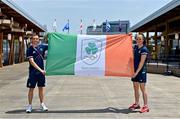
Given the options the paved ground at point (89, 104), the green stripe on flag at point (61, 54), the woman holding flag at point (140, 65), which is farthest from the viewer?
the green stripe on flag at point (61, 54)

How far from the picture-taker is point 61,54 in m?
11.5

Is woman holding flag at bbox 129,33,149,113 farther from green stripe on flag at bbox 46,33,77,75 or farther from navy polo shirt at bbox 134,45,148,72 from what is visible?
green stripe on flag at bbox 46,33,77,75

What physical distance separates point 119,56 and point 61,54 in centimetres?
147

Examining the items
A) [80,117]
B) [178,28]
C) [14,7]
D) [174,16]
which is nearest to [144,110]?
[80,117]

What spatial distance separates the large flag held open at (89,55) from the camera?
449 inches

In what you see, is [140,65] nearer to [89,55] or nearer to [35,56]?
[89,55]

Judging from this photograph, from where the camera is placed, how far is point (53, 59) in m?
11.4

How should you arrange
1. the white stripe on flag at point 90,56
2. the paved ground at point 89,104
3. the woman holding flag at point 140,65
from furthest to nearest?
the white stripe on flag at point 90,56
the woman holding flag at point 140,65
the paved ground at point 89,104

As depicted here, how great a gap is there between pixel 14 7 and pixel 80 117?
2230 cm

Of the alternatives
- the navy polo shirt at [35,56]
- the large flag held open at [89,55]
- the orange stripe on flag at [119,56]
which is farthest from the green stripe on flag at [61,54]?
the orange stripe on flag at [119,56]

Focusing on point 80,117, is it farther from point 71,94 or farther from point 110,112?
point 71,94

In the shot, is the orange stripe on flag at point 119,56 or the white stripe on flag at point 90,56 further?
the white stripe on flag at point 90,56

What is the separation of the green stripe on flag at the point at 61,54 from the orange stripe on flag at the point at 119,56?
34.8 inches

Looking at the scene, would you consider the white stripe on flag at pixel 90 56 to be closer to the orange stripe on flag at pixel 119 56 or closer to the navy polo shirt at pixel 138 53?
the orange stripe on flag at pixel 119 56
